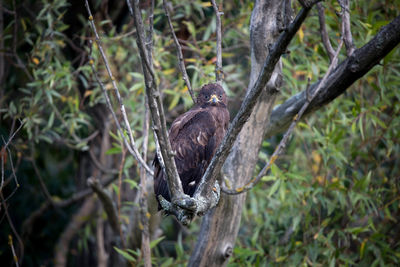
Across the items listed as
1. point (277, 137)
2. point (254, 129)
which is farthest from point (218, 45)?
point (277, 137)

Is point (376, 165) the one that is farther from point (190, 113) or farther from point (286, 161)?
Result: point (190, 113)

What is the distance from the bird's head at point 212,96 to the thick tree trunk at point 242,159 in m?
0.31

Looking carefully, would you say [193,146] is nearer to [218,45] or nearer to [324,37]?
[218,45]

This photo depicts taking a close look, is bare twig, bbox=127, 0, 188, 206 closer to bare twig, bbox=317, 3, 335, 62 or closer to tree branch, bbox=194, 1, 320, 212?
tree branch, bbox=194, 1, 320, 212

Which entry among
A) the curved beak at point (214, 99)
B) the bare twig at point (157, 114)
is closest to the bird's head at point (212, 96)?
the curved beak at point (214, 99)

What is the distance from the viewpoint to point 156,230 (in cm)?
420

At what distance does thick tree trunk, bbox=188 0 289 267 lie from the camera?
2844mm

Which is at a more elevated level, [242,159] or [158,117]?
[158,117]

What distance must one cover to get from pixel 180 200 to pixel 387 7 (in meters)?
3.27

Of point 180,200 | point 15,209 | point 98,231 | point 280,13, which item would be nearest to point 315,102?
point 280,13

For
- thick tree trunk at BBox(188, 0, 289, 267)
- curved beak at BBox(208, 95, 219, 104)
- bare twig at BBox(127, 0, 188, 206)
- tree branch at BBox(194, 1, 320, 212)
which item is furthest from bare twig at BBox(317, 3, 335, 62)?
bare twig at BBox(127, 0, 188, 206)

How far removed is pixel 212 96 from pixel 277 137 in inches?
110

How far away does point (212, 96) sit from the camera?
10.5ft

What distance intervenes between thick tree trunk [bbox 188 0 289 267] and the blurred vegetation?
1.93ft
